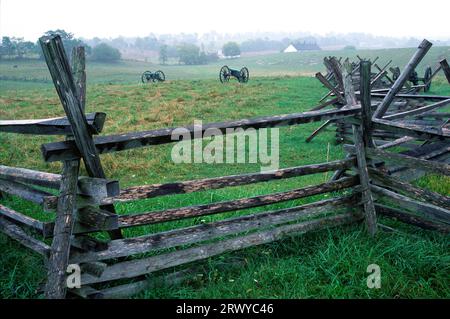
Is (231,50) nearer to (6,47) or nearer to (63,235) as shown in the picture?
(6,47)

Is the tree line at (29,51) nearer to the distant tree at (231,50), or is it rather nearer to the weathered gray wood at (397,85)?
the distant tree at (231,50)

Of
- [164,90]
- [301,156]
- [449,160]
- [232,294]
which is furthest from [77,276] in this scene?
[164,90]

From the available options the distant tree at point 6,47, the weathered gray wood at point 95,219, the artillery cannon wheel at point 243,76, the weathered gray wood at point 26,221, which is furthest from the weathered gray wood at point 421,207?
the distant tree at point 6,47

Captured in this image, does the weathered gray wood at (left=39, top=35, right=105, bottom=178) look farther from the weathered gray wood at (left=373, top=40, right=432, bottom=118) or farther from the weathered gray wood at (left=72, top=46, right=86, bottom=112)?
the weathered gray wood at (left=373, top=40, right=432, bottom=118)

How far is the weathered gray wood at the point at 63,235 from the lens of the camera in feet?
9.57

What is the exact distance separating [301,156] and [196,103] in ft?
25.9

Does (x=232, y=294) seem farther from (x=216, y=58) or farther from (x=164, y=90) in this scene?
(x=216, y=58)

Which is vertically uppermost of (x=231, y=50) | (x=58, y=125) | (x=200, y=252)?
(x=231, y=50)

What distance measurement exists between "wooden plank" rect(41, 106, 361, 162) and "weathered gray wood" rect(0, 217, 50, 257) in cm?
95

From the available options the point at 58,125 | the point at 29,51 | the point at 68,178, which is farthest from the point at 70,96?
the point at 29,51

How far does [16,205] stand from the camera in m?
5.43

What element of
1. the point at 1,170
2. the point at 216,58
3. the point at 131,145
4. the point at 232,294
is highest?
the point at 216,58

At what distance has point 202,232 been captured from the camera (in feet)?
11.8

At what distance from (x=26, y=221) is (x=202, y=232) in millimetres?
1617
